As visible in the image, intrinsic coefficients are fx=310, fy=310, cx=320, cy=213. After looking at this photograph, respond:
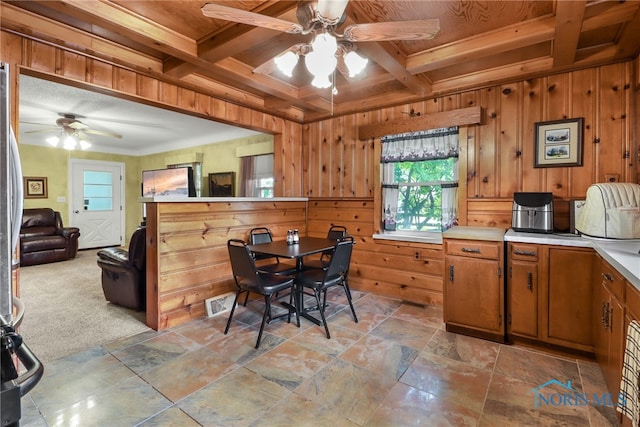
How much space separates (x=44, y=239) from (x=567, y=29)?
7.72 m

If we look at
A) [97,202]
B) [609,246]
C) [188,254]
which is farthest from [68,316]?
[97,202]

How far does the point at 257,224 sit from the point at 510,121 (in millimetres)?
2933

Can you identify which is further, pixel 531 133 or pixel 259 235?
pixel 259 235

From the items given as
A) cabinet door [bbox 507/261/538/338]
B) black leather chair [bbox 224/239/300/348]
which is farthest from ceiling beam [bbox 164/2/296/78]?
cabinet door [bbox 507/261/538/338]

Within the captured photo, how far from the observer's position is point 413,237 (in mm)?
3650

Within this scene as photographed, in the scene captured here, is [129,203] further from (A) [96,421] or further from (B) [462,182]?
(B) [462,182]

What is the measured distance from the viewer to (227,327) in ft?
9.00

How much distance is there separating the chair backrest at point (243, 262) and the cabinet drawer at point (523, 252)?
6.82 ft

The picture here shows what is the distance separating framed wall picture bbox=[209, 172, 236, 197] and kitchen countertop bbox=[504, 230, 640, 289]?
4.91 metres

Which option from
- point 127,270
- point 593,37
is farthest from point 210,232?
point 593,37

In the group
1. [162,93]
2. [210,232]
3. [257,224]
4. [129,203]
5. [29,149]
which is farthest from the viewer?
[129,203]

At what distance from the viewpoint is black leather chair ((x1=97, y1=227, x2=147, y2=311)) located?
3146mm

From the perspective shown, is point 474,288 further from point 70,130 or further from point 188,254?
point 70,130

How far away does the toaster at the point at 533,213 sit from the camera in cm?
259
